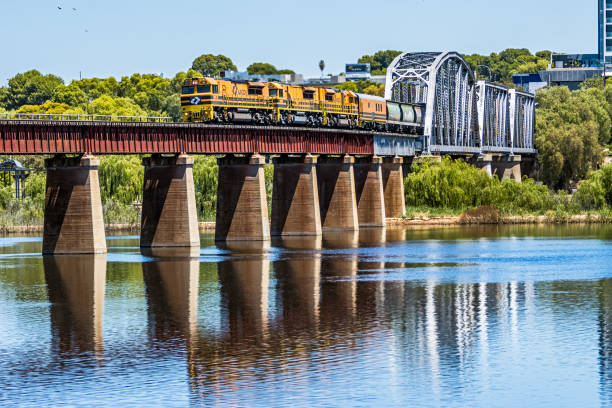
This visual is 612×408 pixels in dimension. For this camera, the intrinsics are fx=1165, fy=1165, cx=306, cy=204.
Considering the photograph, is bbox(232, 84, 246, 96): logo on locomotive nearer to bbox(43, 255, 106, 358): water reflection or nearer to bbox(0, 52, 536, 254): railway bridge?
bbox(0, 52, 536, 254): railway bridge

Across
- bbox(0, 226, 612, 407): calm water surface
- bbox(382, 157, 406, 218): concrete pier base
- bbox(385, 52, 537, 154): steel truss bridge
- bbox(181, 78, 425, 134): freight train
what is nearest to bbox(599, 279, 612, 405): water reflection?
bbox(0, 226, 612, 407): calm water surface

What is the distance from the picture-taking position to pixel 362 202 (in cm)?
12312

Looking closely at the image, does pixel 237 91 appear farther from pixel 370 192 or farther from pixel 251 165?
pixel 370 192

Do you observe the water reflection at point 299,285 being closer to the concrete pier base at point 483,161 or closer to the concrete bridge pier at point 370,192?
the concrete bridge pier at point 370,192

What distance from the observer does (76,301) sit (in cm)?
6044

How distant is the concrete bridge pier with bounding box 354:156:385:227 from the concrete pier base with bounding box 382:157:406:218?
677 cm

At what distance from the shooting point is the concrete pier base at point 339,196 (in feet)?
374

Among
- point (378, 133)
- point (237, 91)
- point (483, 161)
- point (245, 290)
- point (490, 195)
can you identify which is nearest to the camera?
point (245, 290)

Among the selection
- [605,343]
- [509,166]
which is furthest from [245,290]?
[509,166]

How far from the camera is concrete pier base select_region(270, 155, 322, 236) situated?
344ft

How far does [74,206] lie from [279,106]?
2773 centimetres

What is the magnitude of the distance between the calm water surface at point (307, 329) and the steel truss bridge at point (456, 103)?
67359 mm

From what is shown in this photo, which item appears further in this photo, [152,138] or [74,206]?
[152,138]

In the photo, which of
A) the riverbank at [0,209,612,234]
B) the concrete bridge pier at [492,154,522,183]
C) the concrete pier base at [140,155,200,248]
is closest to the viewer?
the concrete pier base at [140,155,200,248]
